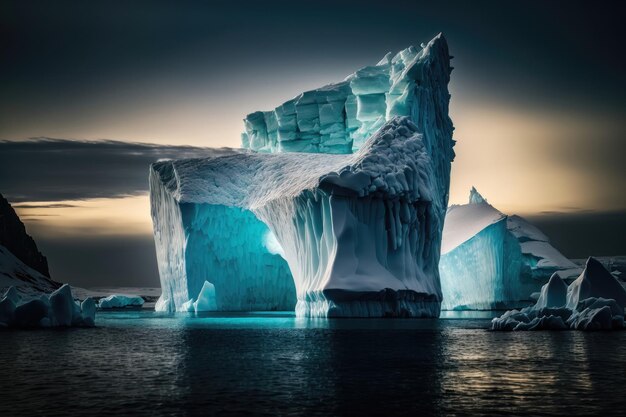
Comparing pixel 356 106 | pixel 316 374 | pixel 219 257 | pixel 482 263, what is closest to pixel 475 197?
pixel 482 263

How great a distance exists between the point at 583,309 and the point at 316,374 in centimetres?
1380

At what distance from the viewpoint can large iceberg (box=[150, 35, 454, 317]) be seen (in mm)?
31250

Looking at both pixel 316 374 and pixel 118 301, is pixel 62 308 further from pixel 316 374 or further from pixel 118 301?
pixel 118 301

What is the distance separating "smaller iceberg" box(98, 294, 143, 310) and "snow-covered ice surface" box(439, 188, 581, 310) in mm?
29854

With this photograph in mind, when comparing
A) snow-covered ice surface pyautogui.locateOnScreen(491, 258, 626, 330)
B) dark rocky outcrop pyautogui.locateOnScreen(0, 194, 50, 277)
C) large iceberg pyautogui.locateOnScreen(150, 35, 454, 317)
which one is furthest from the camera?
dark rocky outcrop pyautogui.locateOnScreen(0, 194, 50, 277)

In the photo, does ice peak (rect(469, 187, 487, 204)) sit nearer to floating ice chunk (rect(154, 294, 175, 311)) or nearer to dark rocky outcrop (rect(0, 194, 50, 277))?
floating ice chunk (rect(154, 294, 175, 311))

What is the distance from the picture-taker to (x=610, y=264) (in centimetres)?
5634

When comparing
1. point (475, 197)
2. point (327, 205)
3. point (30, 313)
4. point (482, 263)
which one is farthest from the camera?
point (475, 197)

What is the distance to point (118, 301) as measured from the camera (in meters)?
70.6

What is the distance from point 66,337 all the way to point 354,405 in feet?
48.7

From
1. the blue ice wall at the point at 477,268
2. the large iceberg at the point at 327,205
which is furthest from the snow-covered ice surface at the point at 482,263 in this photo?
the large iceberg at the point at 327,205

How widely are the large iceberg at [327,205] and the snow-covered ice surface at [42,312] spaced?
28.9 feet

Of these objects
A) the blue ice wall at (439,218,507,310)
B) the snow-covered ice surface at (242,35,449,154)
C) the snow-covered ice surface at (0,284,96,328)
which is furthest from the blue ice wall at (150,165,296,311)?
the snow-covered ice surface at (0,284,96,328)

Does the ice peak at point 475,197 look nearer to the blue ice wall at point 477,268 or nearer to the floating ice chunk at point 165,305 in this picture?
the blue ice wall at point 477,268
